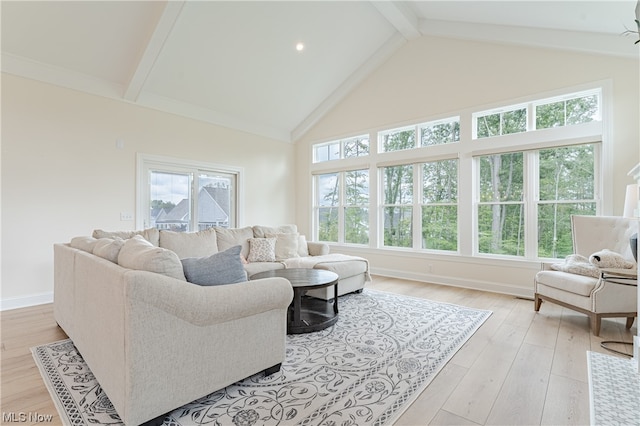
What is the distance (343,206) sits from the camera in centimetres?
650

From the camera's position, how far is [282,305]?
2.09m

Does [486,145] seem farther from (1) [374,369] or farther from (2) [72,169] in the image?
Result: (2) [72,169]

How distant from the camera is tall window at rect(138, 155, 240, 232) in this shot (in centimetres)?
491

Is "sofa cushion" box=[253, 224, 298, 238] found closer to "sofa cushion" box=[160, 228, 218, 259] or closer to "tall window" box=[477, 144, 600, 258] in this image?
"sofa cushion" box=[160, 228, 218, 259]

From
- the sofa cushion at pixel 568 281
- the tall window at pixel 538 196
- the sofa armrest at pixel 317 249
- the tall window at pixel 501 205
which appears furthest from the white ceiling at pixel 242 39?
the sofa armrest at pixel 317 249

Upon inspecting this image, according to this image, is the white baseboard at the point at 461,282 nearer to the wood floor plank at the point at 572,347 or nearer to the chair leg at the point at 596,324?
the wood floor plank at the point at 572,347

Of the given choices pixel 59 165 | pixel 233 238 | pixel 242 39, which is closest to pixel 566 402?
pixel 233 238

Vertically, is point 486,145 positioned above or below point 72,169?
above

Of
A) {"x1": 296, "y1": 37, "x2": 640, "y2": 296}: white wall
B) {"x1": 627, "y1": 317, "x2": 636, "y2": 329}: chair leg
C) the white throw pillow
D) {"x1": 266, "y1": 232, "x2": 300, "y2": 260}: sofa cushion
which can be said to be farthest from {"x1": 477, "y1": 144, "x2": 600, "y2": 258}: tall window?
{"x1": 266, "y1": 232, "x2": 300, "y2": 260}: sofa cushion

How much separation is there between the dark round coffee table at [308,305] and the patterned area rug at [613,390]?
198 centimetres

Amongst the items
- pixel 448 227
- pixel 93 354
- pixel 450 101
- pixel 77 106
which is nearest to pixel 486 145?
pixel 450 101

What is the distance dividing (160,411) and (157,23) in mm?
4068

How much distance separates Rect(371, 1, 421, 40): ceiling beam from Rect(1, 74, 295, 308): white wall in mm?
3599

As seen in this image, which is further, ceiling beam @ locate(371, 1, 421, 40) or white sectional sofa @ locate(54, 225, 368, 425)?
ceiling beam @ locate(371, 1, 421, 40)
